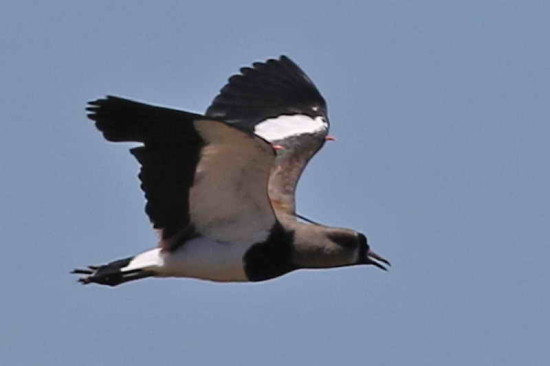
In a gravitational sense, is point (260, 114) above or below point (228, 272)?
above

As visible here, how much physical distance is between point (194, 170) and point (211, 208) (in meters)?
0.52

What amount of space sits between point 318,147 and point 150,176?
3.05 meters

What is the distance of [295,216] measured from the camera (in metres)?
15.1

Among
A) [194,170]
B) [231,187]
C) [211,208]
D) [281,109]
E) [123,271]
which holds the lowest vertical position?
[123,271]

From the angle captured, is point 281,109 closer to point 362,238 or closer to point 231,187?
point 362,238

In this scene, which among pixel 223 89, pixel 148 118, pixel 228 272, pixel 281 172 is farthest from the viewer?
pixel 223 89

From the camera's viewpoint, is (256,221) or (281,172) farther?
(281,172)

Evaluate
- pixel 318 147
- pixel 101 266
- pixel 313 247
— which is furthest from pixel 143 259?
pixel 318 147

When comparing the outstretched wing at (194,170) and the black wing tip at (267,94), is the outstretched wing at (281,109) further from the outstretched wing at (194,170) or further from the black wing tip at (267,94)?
the outstretched wing at (194,170)

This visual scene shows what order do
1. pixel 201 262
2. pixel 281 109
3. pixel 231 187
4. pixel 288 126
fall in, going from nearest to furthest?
pixel 231 187 < pixel 201 262 < pixel 288 126 < pixel 281 109

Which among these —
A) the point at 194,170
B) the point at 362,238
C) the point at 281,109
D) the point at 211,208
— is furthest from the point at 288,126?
the point at 194,170

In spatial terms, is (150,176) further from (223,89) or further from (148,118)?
(223,89)

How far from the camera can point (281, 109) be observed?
17.5 m

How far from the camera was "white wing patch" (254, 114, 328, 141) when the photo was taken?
16.9 m
